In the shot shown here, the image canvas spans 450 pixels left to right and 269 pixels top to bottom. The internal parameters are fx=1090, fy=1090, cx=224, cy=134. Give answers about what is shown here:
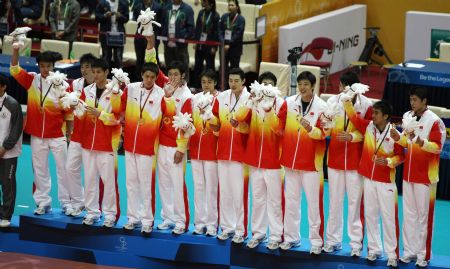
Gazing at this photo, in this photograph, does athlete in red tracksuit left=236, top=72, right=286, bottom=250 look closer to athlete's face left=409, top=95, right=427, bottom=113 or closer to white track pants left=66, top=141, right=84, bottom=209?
athlete's face left=409, top=95, right=427, bottom=113

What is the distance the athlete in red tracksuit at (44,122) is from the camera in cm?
1191

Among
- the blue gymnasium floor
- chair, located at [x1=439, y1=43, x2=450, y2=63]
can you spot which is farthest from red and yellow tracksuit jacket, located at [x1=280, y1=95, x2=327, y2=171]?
chair, located at [x1=439, y1=43, x2=450, y2=63]

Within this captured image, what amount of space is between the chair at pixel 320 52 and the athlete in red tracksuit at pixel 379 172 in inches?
316

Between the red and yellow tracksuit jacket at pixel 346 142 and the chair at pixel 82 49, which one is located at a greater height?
the chair at pixel 82 49

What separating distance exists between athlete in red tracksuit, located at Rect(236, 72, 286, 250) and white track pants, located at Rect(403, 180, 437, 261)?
1.30m

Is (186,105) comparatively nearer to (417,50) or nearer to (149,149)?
(149,149)

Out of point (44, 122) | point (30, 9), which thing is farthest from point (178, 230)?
point (30, 9)

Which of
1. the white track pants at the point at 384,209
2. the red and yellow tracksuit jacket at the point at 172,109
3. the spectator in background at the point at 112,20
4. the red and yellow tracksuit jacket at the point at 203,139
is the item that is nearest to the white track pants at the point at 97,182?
the red and yellow tracksuit jacket at the point at 172,109

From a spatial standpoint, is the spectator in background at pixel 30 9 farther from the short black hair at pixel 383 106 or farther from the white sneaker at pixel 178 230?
the short black hair at pixel 383 106

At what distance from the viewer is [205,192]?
37.8 feet

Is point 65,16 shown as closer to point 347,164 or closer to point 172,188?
point 172,188

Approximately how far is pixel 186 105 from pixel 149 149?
613mm

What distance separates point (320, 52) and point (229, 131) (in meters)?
8.57

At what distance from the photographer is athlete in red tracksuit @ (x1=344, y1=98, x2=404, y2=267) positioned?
1052 cm
